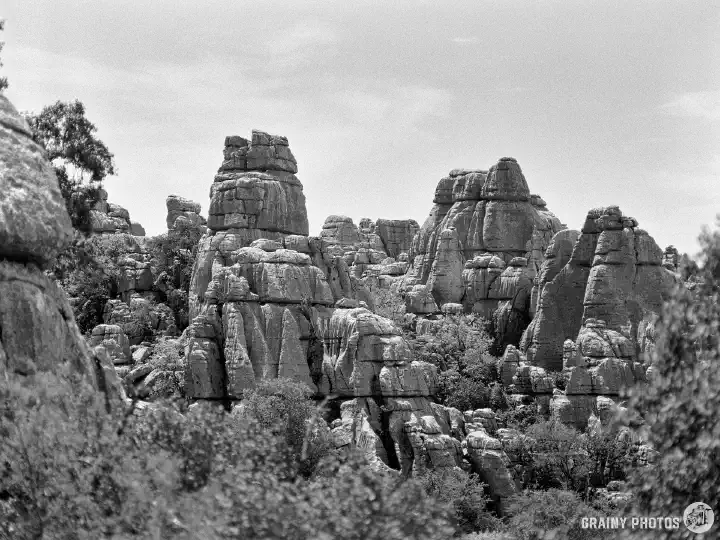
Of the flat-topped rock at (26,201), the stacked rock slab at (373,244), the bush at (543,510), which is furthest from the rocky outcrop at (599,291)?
the flat-topped rock at (26,201)

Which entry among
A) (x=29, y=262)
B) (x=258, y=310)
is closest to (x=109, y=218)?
(x=258, y=310)

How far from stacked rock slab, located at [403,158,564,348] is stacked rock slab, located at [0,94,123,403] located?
6282 cm

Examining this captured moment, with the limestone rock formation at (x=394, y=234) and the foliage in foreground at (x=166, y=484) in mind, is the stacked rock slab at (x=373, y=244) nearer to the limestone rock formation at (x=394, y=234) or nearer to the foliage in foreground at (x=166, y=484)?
the limestone rock formation at (x=394, y=234)

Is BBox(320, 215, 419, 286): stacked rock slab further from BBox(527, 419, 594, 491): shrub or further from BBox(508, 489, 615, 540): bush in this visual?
BBox(508, 489, 615, 540): bush

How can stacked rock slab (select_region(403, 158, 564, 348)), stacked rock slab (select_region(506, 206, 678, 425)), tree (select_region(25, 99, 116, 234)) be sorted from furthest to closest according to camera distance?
stacked rock slab (select_region(403, 158, 564, 348)), stacked rock slab (select_region(506, 206, 678, 425)), tree (select_region(25, 99, 116, 234))

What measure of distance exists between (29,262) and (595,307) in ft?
181

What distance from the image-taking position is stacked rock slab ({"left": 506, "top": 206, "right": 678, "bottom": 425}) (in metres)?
A: 65.3

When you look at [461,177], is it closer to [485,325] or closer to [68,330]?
[485,325]

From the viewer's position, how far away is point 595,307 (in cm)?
7106

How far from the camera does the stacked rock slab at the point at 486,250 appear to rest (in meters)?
82.2

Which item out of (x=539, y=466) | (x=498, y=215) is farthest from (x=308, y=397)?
(x=498, y=215)

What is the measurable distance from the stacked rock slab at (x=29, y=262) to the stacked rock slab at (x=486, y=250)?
62.8m

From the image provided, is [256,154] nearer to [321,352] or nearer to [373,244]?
[321,352]

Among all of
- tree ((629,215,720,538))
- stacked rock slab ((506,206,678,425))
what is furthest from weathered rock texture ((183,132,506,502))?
tree ((629,215,720,538))
